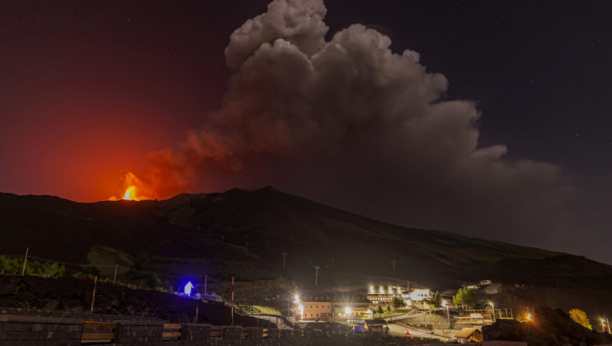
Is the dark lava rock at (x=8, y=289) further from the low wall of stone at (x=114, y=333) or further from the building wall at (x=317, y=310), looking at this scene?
the building wall at (x=317, y=310)

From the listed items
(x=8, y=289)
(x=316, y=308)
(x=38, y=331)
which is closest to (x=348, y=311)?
(x=316, y=308)

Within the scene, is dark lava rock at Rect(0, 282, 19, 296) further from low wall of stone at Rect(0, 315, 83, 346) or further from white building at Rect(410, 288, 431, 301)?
white building at Rect(410, 288, 431, 301)

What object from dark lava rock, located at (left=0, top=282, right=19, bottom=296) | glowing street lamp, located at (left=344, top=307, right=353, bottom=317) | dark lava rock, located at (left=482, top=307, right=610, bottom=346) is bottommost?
glowing street lamp, located at (left=344, top=307, right=353, bottom=317)

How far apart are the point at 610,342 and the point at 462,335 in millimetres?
37880

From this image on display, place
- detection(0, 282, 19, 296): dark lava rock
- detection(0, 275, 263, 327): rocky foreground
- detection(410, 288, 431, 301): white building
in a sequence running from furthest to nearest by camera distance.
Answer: detection(410, 288, 431, 301): white building → detection(0, 275, 263, 327): rocky foreground → detection(0, 282, 19, 296): dark lava rock

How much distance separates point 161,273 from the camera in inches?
3625

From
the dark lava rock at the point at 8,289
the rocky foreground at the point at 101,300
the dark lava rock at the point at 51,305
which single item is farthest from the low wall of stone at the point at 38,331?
the dark lava rock at the point at 8,289

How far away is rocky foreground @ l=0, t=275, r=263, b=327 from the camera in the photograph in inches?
1364

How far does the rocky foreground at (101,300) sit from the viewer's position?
3466 centimetres

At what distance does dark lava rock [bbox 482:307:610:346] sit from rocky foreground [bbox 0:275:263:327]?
29.7 metres

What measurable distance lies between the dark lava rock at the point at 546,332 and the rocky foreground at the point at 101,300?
2966 cm

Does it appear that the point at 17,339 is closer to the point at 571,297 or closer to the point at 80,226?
the point at 80,226

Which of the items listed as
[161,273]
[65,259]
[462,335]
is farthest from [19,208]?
[462,335]

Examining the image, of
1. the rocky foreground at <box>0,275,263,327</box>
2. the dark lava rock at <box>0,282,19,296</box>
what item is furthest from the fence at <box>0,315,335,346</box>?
the dark lava rock at <box>0,282,19,296</box>
